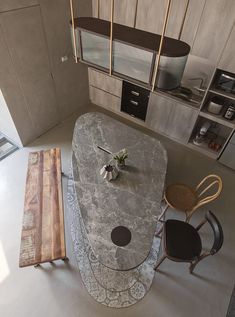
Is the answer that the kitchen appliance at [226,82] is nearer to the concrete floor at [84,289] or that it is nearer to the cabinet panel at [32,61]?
the concrete floor at [84,289]

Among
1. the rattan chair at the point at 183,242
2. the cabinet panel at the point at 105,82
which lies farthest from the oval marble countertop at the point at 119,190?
the cabinet panel at the point at 105,82

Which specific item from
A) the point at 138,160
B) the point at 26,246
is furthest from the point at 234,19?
the point at 26,246

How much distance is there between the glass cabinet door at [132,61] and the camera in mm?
1671

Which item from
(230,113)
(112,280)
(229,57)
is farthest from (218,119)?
(112,280)

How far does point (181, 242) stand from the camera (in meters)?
2.14

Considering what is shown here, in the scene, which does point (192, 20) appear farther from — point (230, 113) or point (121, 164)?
point (121, 164)

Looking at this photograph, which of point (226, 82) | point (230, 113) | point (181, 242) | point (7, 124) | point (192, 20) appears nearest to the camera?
point (181, 242)

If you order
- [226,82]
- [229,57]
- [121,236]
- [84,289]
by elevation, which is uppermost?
[229,57]

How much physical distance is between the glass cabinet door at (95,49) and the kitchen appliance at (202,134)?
2156mm

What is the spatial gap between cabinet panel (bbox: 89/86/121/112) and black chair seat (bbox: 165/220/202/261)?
2.58 meters

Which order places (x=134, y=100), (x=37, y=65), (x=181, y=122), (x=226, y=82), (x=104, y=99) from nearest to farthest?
(x=226, y=82), (x=37, y=65), (x=181, y=122), (x=134, y=100), (x=104, y=99)

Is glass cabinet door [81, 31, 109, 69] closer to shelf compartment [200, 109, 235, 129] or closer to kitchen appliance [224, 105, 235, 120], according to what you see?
shelf compartment [200, 109, 235, 129]

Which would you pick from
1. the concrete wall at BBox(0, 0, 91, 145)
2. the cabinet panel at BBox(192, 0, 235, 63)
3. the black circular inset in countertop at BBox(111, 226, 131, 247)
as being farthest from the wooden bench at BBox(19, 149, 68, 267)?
the cabinet panel at BBox(192, 0, 235, 63)

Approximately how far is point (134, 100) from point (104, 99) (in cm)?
72
